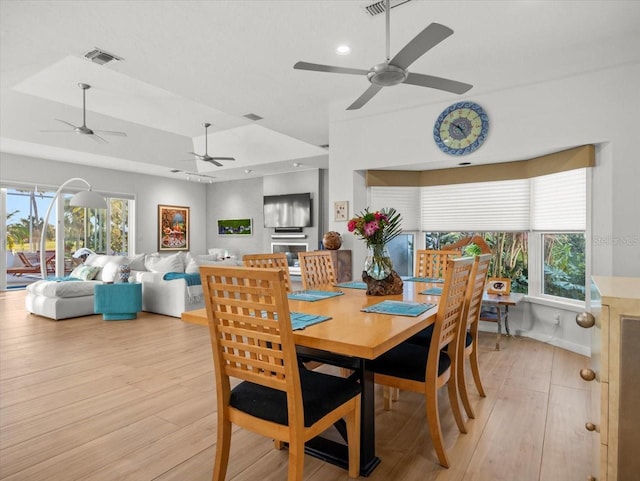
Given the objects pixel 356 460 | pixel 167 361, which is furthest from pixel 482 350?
pixel 167 361

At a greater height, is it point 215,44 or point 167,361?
point 215,44

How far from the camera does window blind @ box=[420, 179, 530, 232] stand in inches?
174

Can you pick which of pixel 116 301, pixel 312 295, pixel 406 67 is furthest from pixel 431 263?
pixel 116 301

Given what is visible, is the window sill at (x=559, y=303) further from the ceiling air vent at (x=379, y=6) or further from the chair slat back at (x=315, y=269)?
the ceiling air vent at (x=379, y=6)

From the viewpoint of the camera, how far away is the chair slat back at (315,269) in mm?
3182

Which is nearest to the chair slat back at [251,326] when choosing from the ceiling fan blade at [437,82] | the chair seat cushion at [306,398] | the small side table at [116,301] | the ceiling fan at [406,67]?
the chair seat cushion at [306,398]

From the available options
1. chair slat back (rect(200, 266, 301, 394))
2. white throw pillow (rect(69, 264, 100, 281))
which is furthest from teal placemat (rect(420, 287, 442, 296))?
white throw pillow (rect(69, 264, 100, 281))

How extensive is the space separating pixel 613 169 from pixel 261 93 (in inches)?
143

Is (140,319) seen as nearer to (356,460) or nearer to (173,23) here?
(173,23)

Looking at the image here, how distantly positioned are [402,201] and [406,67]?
2570 mm

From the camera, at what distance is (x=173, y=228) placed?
10.2 metres

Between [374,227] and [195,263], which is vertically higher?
[374,227]

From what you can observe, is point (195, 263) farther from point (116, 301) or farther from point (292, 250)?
point (292, 250)

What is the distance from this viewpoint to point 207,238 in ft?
36.2
